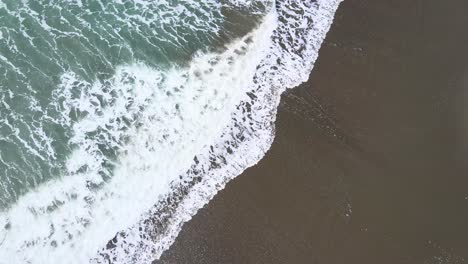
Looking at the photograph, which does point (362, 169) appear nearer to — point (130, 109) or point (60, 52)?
point (130, 109)

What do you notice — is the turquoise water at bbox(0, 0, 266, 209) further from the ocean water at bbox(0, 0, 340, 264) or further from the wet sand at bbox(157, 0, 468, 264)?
the wet sand at bbox(157, 0, 468, 264)

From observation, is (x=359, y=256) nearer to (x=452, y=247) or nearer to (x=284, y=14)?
(x=452, y=247)

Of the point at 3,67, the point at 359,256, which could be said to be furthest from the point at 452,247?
the point at 3,67

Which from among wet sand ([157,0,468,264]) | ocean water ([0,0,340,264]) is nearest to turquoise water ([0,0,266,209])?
ocean water ([0,0,340,264])

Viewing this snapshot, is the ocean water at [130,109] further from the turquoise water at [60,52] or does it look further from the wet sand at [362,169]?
the wet sand at [362,169]

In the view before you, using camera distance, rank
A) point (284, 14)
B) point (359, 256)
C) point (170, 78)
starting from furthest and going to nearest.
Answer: point (284, 14)
point (170, 78)
point (359, 256)

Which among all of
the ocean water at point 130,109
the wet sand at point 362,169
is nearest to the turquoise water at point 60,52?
the ocean water at point 130,109
